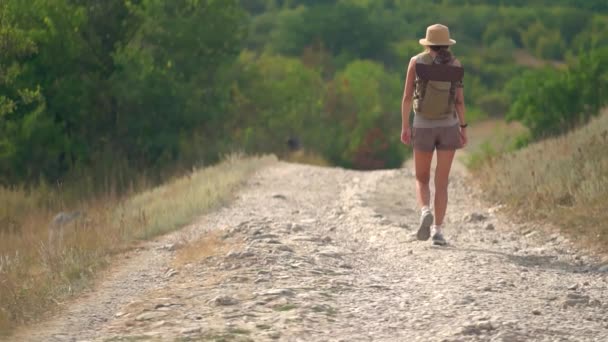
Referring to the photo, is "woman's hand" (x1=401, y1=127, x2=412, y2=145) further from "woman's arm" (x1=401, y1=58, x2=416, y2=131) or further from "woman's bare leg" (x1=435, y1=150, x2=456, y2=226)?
"woman's bare leg" (x1=435, y1=150, x2=456, y2=226)

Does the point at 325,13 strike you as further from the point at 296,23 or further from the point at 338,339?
the point at 338,339

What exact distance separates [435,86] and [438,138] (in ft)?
1.72

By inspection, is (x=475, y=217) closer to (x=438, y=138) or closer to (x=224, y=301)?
(x=438, y=138)

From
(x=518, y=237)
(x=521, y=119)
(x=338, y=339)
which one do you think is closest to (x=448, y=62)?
(x=518, y=237)

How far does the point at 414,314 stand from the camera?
7.64 meters

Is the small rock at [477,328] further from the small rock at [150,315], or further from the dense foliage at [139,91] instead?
the dense foliage at [139,91]

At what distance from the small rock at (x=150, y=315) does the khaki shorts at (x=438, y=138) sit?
3602 millimetres

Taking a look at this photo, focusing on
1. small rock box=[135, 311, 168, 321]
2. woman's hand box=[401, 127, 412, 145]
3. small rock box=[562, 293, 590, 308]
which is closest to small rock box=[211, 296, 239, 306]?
small rock box=[135, 311, 168, 321]

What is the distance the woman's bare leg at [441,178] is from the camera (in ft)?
35.0

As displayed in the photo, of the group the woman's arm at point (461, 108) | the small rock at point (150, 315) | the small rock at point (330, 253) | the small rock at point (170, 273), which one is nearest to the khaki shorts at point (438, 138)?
the woman's arm at point (461, 108)

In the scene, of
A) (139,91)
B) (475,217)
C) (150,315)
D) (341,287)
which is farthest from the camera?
(139,91)

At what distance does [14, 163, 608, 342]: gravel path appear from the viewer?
23.8ft

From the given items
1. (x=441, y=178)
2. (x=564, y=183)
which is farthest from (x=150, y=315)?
(x=564, y=183)

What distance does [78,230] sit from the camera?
41.9 ft
